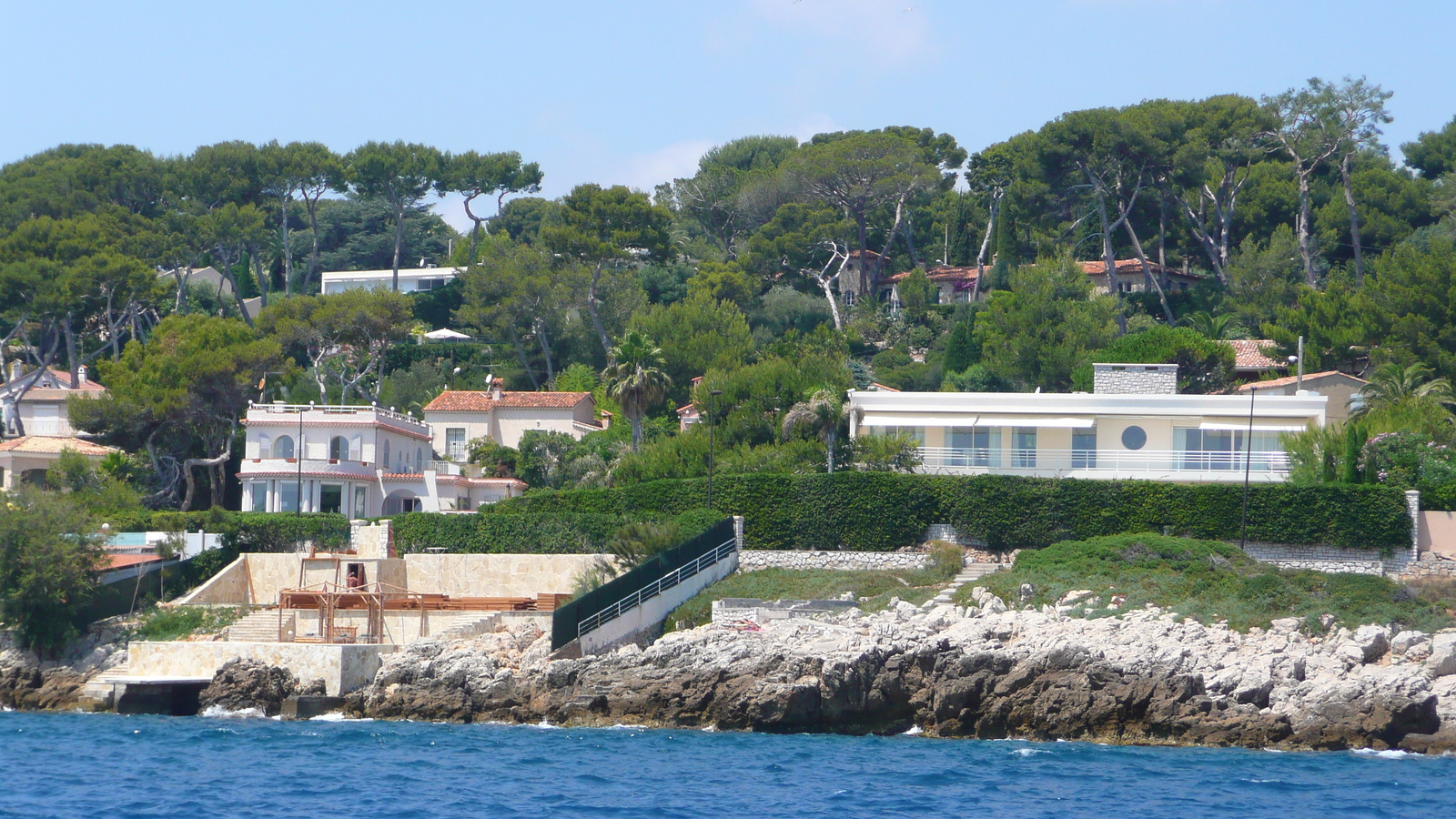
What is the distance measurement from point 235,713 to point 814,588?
14369mm

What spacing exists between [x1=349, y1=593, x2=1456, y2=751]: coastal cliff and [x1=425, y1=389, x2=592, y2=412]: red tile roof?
26348mm

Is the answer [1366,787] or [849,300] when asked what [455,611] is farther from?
[849,300]

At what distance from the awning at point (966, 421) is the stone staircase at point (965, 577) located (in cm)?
703

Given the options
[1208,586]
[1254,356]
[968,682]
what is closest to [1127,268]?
[1254,356]

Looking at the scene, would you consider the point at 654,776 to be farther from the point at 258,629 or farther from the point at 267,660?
the point at 258,629

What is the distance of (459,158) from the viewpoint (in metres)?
86.2

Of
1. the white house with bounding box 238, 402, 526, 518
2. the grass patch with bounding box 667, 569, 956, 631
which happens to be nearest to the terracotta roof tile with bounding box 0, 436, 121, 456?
the white house with bounding box 238, 402, 526, 518

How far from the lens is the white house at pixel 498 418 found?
63.9m

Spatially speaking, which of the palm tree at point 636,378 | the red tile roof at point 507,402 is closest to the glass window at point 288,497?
the red tile roof at point 507,402

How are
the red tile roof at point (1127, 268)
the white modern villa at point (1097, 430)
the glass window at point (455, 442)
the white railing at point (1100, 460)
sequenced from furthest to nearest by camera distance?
the red tile roof at point (1127, 268)
the glass window at point (455, 442)
the white modern villa at point (1097, 430)
the white railing at point (1100, 460)

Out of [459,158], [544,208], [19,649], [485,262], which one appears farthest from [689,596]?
[544,208]

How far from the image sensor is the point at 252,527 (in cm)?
4659

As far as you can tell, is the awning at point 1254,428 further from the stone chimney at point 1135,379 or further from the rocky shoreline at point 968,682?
the rocky shoreline at point 968,682

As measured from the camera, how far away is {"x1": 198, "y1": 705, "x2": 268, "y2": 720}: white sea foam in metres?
36.9
